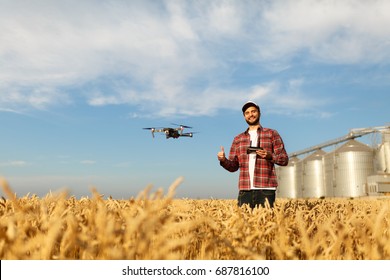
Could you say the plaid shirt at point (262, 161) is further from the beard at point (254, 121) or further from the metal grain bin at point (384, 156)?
the metal grain bin at point (384, 156)

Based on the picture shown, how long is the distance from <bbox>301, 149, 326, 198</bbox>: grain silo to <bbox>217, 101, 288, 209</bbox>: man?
50.1 m

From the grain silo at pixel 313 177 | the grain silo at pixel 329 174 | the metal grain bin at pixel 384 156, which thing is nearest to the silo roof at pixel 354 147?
the metal grain bin at pixel 384 156

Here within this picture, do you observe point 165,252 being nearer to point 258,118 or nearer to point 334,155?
point 258,118

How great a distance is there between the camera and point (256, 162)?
592 centimetres

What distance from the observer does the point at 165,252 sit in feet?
5.17

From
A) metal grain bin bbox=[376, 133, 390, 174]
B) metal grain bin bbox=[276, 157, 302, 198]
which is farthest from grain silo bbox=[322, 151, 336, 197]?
metal grain bin bbox=[276, 157, 302, 198]

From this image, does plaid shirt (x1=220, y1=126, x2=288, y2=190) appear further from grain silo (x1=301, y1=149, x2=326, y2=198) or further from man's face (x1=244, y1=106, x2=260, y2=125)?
grain silo (x1=301, y1=149, x2=326, y2=198)

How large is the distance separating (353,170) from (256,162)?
46.1 meters

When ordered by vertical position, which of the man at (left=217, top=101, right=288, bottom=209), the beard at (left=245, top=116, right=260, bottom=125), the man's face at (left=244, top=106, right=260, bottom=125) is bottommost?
the man at (left=217, top=101, right=288, bottom=209)

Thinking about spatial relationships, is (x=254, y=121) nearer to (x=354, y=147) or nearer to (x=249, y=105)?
(x=249, y=105)

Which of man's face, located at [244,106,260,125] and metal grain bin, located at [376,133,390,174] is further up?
metal grain bin, located at [376,133,390,174]

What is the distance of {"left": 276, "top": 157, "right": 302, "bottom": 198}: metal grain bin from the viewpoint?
5850cm

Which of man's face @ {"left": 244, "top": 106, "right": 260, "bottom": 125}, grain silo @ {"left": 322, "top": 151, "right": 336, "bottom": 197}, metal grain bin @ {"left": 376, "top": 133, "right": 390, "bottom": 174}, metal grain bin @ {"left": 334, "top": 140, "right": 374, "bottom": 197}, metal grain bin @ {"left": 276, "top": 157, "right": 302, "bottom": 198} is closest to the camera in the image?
man's face @ {"left": 244, "top": 106, "right": 260, "bottom": 125}
